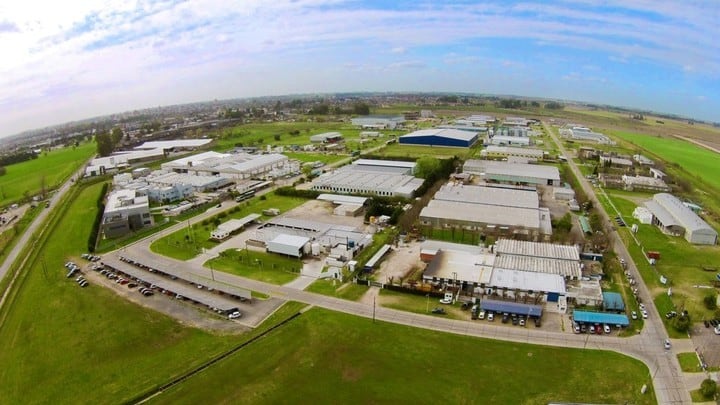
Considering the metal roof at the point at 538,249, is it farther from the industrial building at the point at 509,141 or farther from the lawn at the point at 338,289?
the industrial building at the point at 509,141

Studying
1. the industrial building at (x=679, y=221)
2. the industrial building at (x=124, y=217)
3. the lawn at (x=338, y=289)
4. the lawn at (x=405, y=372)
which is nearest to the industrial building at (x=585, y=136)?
the industrial building at (x=679, y=221)

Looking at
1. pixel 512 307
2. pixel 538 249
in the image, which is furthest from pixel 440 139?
pixel 512 307

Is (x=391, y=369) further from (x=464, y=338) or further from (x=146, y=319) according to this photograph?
(x=146, y=319)

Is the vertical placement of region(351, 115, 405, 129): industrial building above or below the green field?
above

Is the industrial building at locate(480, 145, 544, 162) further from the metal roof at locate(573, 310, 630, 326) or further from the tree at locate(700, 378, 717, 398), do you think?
the tree at locate(700, 378, 717, 398)

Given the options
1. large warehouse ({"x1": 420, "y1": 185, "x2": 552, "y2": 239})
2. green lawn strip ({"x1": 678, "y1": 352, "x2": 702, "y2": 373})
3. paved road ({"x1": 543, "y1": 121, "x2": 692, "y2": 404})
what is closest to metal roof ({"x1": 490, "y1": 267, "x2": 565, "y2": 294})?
paved road ({"x1": 543, "y1": 121, "x2": 692, "y2": 404})

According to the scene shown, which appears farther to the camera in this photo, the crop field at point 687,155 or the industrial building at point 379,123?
the industrial building at point 379,123

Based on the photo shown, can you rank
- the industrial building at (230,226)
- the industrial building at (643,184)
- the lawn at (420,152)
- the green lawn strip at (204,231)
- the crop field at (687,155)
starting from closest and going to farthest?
the green lawn strip at (204,231), the industrial building at (230,226), the industrial building at (643,184), the crop field at (687,155), the lawn at (420,152)
